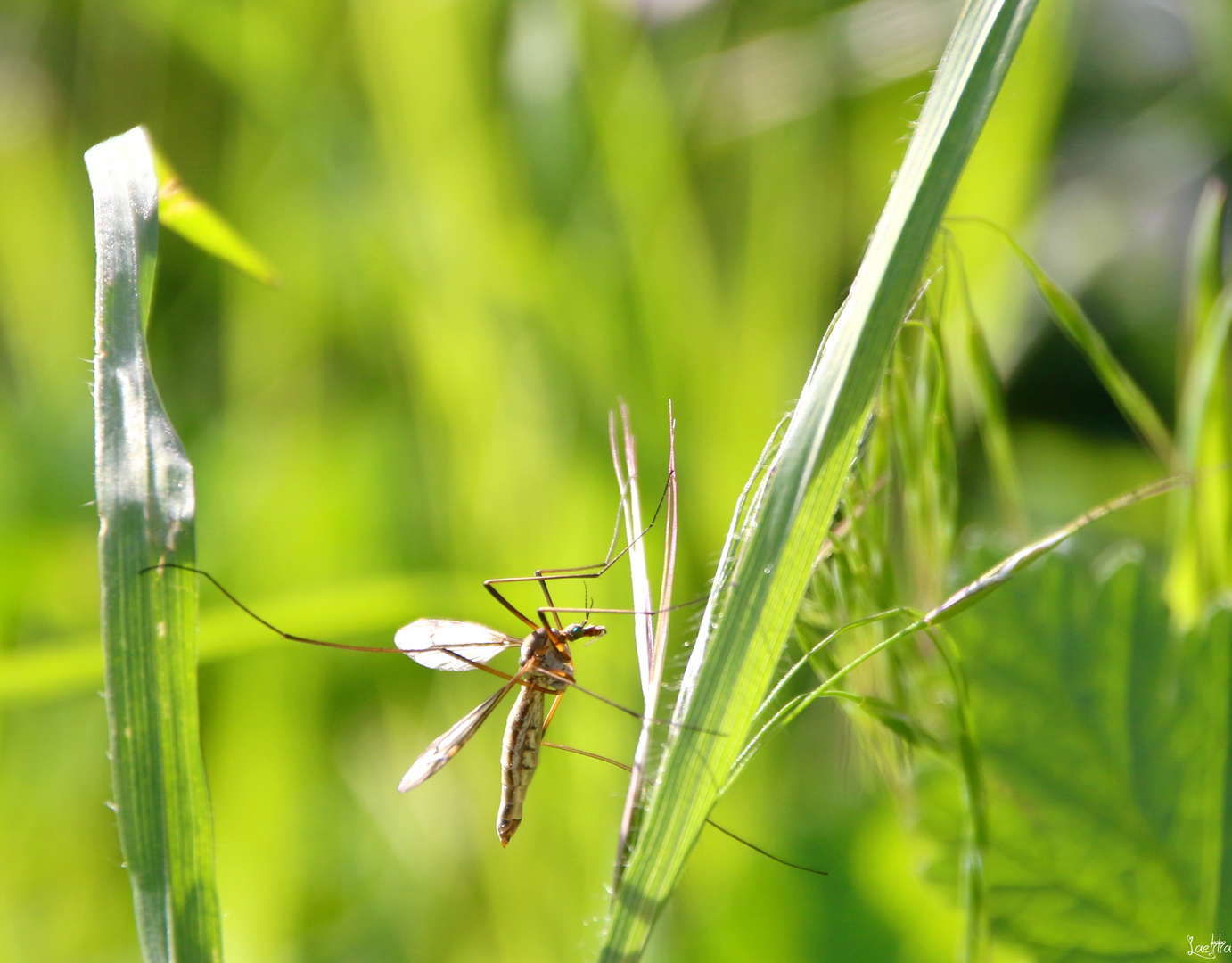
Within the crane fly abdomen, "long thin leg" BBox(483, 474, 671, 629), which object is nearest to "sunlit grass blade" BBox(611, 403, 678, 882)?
"long thin leg" BBox(483, 474, 671, 629)

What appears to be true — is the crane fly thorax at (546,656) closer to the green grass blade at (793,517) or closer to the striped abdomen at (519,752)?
the striped abdomen at (519,752)

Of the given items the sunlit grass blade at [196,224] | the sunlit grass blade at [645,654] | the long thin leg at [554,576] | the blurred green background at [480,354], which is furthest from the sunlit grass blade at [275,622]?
the sunlit grass blade at [645,654]

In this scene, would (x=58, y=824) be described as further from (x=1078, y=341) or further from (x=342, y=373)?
(x=1078, y=341)

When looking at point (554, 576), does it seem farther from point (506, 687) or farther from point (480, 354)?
point (480, 354)

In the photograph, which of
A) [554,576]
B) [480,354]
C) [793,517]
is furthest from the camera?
[480,354]

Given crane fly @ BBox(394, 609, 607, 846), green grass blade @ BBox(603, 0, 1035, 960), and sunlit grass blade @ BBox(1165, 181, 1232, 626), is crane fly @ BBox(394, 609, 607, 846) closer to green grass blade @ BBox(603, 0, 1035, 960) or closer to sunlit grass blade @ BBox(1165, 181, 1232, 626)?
green grass blade @ BBox(603, 0, 1035, 960)

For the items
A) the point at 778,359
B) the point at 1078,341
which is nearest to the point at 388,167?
the point at 778,359

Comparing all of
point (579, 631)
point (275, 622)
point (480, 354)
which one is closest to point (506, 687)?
point (579, 631)
